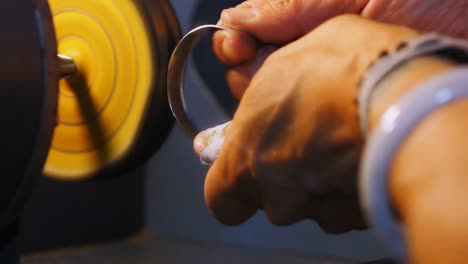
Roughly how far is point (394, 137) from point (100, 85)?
585 millimetres

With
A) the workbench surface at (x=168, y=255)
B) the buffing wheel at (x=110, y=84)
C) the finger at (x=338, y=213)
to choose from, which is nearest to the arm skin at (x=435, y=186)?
the finger at (x=338, y=213)

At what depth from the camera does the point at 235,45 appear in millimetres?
522

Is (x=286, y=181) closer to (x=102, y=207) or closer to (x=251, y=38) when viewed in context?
(x=251, y=38)

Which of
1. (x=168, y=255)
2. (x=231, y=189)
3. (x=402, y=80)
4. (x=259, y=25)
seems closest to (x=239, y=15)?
(x=259, y=25)

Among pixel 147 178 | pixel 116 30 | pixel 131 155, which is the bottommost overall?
pixel 147 178

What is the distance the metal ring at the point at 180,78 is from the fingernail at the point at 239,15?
0.07 ft

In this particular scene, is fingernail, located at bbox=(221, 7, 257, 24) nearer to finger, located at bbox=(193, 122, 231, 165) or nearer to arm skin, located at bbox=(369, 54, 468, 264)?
finger, located at bbox=(193, 122, 231, 165)

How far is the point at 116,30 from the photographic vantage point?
0.79 m

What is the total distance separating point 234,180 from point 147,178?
4.37 ft

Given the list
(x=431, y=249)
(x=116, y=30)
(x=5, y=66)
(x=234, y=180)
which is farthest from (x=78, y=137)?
(x=431, y=249)

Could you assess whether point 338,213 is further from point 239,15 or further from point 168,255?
point 168,255

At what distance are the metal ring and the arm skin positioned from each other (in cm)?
32

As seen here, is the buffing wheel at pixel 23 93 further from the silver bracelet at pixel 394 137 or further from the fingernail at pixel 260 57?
the silver bracelet at pixel 394 137

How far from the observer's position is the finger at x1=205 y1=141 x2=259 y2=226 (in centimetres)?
46
